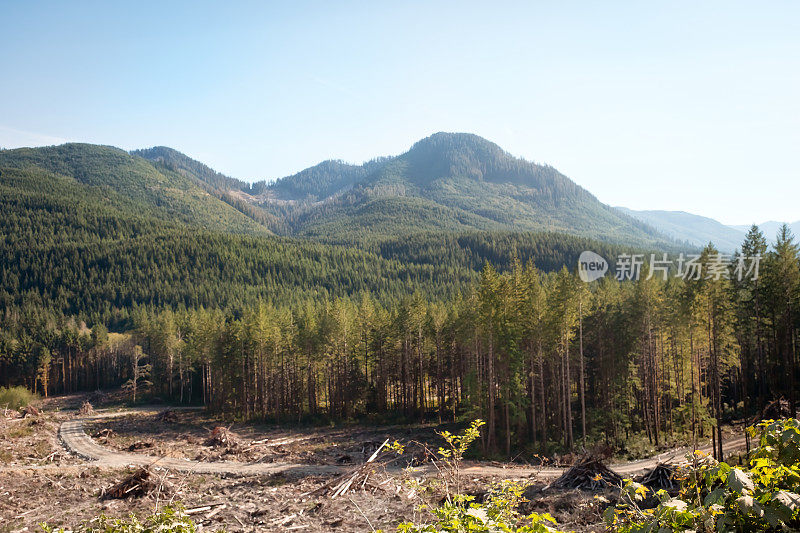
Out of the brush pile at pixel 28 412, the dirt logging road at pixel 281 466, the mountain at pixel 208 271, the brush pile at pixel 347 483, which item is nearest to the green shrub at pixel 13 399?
the brush pile at pixel 28 412

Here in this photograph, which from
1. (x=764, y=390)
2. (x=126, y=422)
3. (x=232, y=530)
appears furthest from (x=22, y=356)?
(x=764, y=390)

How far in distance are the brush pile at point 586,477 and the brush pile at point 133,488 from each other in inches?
763

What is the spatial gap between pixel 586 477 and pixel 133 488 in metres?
21.7

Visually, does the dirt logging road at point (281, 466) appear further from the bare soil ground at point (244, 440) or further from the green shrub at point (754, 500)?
the green shrub at point (754, 500)

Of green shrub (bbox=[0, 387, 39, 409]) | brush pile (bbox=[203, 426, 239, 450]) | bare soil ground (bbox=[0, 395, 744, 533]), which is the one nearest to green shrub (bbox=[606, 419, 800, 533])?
bare soil ground (bbox=[0, 395, 744, 533])

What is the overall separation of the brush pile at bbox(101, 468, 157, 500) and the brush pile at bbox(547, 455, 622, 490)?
1938 centimetres

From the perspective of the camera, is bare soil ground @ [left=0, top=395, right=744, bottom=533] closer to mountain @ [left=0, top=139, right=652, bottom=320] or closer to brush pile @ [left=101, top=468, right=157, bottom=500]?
brush pile @ [left=101, top=468, right=157, bottom=500]

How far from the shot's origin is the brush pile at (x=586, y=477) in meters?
21.0

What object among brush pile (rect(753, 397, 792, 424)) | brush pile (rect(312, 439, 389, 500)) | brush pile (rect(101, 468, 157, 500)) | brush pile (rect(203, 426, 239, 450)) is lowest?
brush pile (rect(203, 426, 239, 450))

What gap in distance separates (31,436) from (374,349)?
3422cm

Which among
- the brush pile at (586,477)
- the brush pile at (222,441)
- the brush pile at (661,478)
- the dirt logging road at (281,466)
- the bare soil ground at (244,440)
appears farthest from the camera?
the brush pile at (222,441)

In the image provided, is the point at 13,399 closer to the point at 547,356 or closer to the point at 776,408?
the point at 547,356

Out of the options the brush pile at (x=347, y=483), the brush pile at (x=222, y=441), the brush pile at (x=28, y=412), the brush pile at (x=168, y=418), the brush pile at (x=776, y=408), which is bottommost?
the brush pile at (x=168, y=418)

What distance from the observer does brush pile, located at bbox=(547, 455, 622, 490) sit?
21.0 meters
